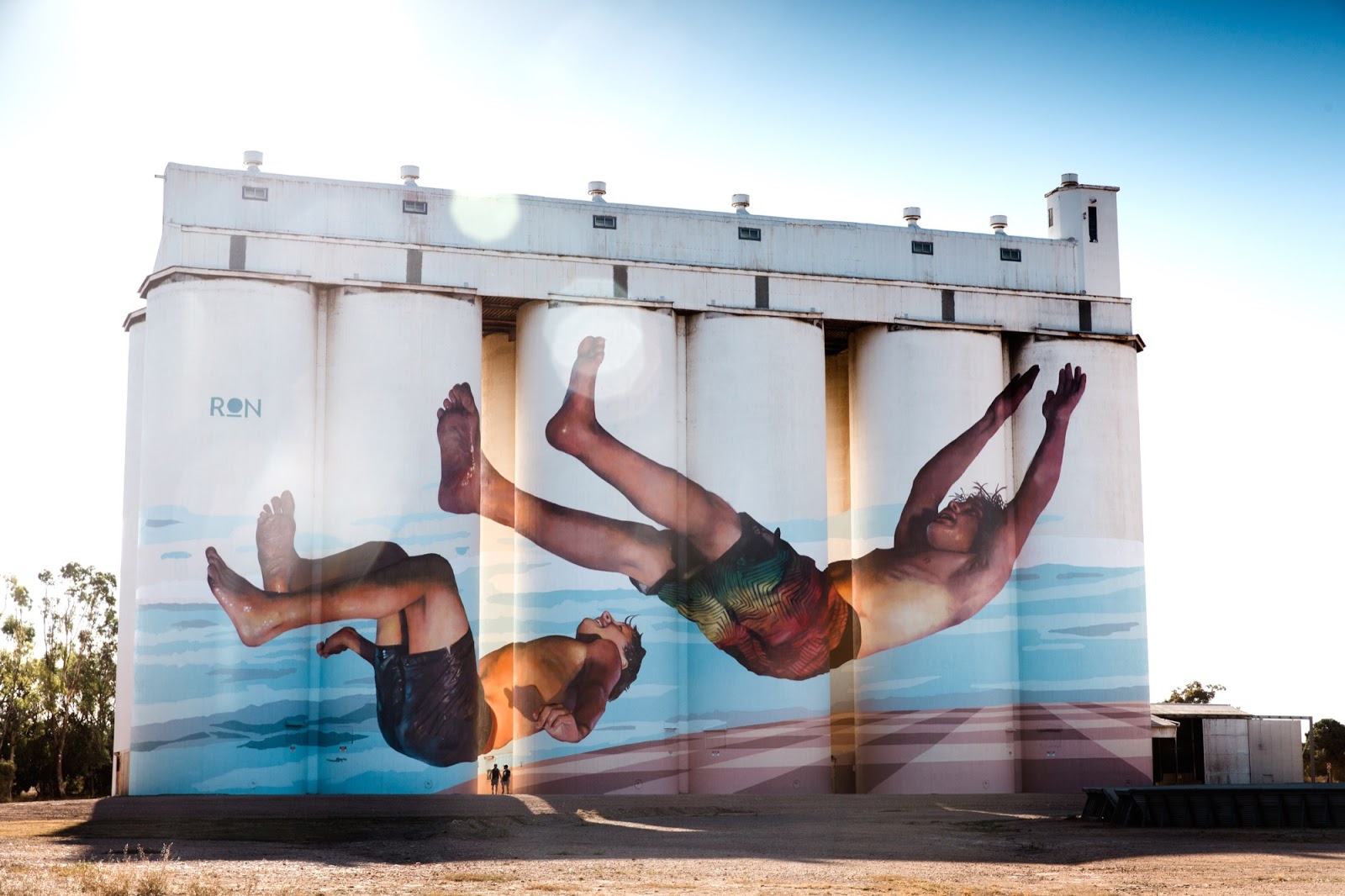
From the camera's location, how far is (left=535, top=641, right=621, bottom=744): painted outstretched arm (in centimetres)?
4144

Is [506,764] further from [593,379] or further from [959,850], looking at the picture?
[959,850]

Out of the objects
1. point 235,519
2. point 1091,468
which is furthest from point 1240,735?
point 235,519

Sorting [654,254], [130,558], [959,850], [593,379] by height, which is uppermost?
[654,254]

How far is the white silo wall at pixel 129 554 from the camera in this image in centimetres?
4125

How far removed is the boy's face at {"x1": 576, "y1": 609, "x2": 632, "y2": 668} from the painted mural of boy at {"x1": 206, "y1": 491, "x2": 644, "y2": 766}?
0.10 feet

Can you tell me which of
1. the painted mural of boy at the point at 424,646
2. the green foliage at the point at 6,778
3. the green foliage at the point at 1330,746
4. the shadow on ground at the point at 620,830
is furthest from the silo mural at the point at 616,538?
the green foliage at the point at 1330,746

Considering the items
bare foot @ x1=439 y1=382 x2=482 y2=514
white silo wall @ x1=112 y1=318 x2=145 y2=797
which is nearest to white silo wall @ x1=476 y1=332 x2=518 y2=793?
bare foot @ x1=439 y1=382 x2=482 y2=514

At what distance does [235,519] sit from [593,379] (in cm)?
979

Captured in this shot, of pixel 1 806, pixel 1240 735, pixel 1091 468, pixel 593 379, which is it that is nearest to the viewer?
pixel 1 806

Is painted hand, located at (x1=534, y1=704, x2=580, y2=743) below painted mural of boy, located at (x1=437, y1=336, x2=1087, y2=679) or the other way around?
below

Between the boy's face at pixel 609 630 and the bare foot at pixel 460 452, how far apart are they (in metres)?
4.10

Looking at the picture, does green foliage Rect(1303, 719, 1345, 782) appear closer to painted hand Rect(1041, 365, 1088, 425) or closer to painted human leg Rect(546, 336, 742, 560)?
painted hand Rect(1041, 365, 1088, 425)

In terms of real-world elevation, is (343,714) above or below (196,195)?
below

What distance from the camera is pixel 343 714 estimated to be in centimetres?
3956
